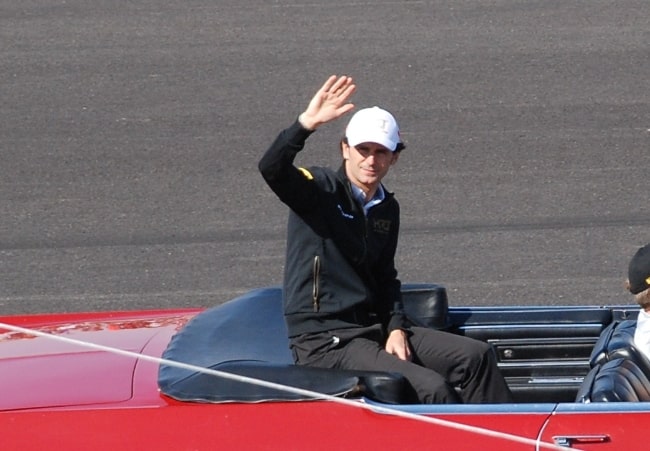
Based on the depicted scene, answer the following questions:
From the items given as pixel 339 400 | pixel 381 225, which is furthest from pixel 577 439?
pixel 381 225

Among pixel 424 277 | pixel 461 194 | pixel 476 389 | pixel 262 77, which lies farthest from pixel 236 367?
pixel 262 77

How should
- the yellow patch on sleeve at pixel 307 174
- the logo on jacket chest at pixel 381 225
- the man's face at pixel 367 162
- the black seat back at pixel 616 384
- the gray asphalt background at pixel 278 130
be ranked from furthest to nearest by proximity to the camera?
1. the gray asphalt background at pixel 278 130
2. the logo on jacket chest at pixel 381 225
3. the man's face at pixel 367 162
4. the yellow patch on sleeve at pixel 307 174
5. the black seat back at pixel 616 384

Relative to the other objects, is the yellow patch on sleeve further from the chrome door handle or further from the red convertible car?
the chrome door handle

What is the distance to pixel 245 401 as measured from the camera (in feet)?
12.9

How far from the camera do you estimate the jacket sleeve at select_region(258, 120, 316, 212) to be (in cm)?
439

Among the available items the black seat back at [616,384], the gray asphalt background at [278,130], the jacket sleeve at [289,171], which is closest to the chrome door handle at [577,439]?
the black seat back at [616,384]

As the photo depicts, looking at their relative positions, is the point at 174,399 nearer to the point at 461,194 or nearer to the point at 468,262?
the point at 468,262

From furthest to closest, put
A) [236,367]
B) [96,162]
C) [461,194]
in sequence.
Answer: [96,162] < [461,194] < [236,367]

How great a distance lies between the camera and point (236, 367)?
4109mm

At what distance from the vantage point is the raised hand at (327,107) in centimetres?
438

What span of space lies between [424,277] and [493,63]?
13.3ft

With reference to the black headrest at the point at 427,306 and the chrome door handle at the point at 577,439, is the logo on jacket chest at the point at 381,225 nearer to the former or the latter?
the black headrest at the point at 427,306

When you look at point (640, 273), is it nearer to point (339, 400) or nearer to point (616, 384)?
point (616, 384)

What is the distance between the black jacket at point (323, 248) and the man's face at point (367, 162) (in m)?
0.05
